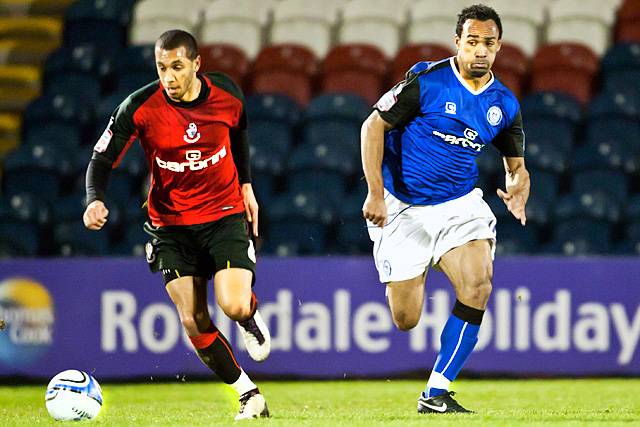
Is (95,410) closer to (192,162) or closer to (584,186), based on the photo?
(192,162)

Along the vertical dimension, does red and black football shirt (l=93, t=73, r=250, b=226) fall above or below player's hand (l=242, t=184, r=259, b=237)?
above

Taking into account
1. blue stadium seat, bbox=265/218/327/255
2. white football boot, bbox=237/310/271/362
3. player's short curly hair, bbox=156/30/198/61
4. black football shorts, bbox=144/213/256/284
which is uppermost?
player's short curly hair, bbox=156/30/198/61

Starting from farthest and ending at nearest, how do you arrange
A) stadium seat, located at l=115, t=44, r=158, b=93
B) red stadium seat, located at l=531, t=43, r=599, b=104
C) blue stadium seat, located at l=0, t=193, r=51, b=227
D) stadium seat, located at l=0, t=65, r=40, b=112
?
stadium seat, located at l=0, t=65, r=40, b=112 < stadium seat, located at l=115, t=44, r=158, b=93 < red stadium seat, located at l=531, t=43, r=599, b=104 < blue stadium seat, located at l=0, t=193, r=51, b=227

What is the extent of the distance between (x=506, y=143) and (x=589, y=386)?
9.95 feet

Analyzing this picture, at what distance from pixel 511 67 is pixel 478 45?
6111 mm

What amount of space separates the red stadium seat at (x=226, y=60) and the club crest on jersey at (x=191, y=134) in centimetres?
610

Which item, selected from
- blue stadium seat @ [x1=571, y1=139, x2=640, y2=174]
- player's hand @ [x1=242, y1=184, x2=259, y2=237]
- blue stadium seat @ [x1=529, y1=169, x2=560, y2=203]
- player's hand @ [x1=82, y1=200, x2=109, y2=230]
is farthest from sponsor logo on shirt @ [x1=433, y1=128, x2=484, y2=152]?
blue stadium seat @ [x1=571, y1=139, x2=640, y2=174]

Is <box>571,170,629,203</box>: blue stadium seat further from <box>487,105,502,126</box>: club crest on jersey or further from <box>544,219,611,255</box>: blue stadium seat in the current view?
<box>487,105,502,126</box>: club crest on jersey

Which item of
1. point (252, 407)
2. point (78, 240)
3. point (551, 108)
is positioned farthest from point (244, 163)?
point (551, 108)

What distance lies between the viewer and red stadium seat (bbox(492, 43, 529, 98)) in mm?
12195

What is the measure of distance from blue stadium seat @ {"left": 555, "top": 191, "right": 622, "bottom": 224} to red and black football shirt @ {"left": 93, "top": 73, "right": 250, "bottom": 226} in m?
4.72

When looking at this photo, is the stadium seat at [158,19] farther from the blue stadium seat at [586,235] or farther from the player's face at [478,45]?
the player's face at [478,45]

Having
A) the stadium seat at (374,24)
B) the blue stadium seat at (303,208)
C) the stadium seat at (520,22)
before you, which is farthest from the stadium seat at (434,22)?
the blue stadium seat at (303,208)

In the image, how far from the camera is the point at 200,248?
654 cm
